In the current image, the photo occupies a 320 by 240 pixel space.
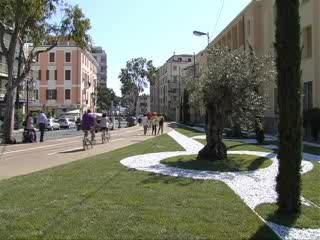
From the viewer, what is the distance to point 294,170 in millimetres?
8188

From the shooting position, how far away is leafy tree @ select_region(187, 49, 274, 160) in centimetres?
1720

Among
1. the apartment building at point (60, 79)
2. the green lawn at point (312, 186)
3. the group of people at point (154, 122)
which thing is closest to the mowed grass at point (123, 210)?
the green lawn at point (312, 186)

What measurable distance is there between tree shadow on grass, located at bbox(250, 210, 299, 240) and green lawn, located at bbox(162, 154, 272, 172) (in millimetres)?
6142

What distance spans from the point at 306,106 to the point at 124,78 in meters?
86.3

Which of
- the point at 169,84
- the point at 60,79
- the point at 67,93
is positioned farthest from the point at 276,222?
the point at 169,84

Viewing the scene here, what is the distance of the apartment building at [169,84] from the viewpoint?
143625 mm

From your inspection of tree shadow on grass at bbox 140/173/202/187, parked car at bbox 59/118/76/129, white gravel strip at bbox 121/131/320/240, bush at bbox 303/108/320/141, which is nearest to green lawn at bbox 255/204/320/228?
white gravel strip at bbox 121/131/320/240

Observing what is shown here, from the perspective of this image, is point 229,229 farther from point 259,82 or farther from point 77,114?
point 77,114

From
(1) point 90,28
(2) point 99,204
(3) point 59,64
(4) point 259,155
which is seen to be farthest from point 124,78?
(2) point 99,204

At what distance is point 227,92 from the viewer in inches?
678

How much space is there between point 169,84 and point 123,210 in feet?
469

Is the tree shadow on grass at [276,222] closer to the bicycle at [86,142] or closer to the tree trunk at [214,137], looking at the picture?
the tree trunk at [214,137]

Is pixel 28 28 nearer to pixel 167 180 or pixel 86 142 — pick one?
pixel 86 142

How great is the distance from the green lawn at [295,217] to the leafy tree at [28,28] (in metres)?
22.2
